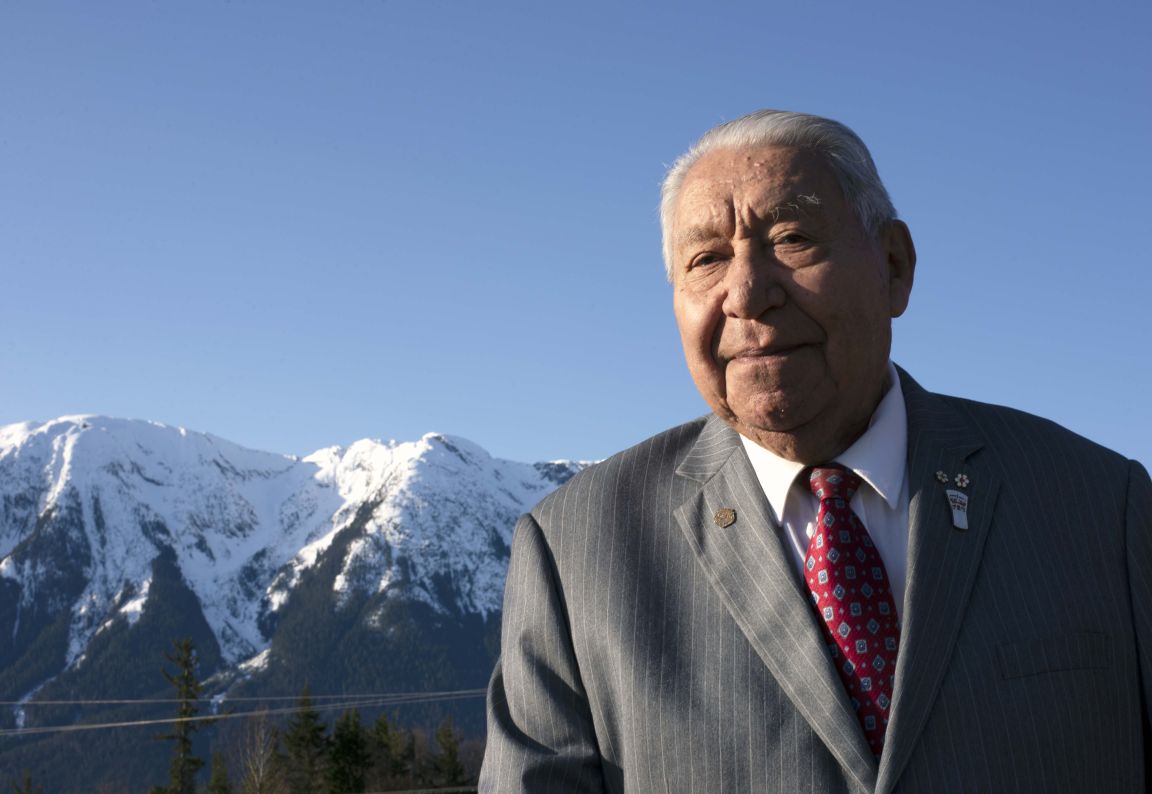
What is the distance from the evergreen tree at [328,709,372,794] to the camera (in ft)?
223

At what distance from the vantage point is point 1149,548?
104 inches

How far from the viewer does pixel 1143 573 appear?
8.46 ft

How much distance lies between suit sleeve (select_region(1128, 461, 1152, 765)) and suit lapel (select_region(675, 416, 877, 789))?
0.62 meters

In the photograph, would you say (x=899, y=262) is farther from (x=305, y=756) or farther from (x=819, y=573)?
(x=305, y=756)

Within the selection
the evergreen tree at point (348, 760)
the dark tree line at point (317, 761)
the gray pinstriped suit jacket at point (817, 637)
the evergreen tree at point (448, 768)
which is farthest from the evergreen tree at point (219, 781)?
the gray pinstriped suit jacket at point (817, 637)

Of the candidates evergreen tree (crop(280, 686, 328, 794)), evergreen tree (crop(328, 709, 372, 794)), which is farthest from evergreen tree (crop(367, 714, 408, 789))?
evergreen tree (crop(280, 686, 328, 794))

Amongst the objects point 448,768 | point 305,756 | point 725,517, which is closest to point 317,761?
point 305,756

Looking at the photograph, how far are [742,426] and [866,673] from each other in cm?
56

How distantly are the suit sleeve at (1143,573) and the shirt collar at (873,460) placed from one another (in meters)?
0.48

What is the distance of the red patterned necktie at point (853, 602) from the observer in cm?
242

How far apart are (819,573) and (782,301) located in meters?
0.55

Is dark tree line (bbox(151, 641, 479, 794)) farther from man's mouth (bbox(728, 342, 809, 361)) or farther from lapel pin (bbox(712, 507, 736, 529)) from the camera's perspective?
man's mouth (bbox(728, 342, 809, 361))

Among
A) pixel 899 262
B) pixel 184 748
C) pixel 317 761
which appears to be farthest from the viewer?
pixel 317 761

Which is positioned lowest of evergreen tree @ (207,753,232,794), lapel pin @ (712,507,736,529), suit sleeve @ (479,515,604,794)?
evergreen tree @ (207,753,232,794)
